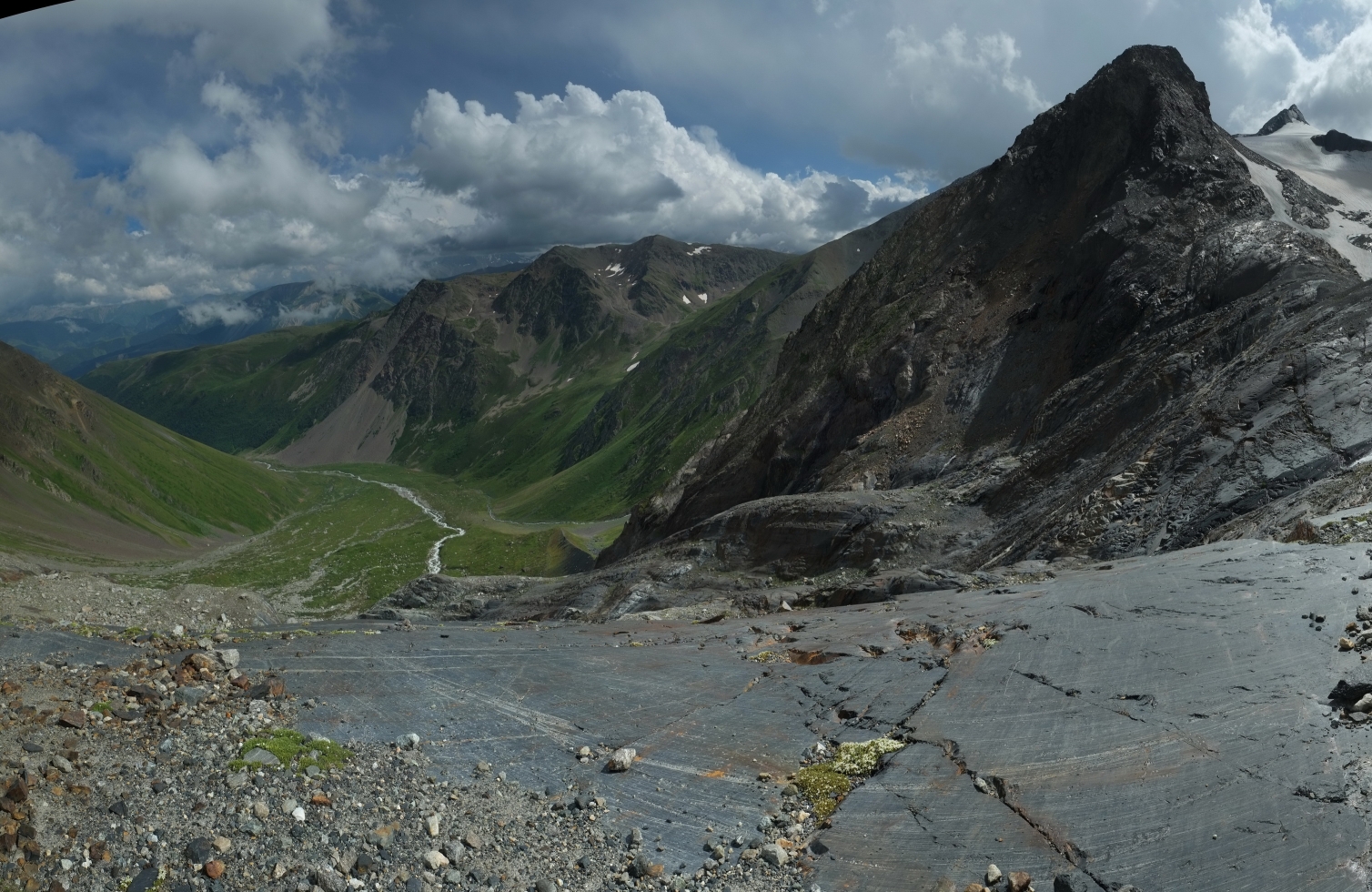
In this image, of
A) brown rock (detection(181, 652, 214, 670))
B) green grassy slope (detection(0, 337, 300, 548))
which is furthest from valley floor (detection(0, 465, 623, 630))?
brown rock (detection(181, 652, 214, 670))

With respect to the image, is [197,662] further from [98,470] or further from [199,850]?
[98,470]

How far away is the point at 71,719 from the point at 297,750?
3151 millimetres

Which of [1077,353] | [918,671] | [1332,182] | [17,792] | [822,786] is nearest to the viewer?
[17,792]

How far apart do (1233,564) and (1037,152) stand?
53707mm

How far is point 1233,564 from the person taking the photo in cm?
1909

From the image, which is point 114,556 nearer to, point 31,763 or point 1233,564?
point 31,763

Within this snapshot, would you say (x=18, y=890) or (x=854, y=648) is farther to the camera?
(x=854, y=648)

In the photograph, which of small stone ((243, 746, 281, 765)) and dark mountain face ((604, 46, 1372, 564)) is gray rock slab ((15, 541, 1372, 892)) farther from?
dark mountain face ((604, 46, 1372, 564))

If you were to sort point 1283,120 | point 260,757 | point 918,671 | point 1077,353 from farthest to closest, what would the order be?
1. point 1283,120
2. point 1077,353
3. point 918,671
4. point 260,757

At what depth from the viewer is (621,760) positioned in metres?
13.6

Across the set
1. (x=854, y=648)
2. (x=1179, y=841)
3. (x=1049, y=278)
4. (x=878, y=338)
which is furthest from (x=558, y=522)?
(x=1179, y=841)

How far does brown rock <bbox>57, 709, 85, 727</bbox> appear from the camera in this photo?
1165 centimetres

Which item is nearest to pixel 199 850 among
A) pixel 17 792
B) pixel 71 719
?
pixel 17 792

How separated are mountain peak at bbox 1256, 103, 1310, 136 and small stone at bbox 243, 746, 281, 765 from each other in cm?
12496
